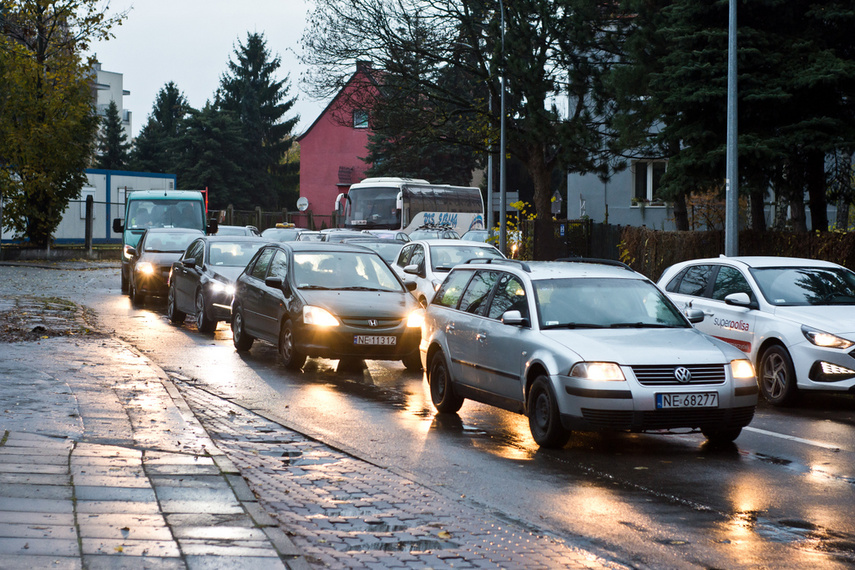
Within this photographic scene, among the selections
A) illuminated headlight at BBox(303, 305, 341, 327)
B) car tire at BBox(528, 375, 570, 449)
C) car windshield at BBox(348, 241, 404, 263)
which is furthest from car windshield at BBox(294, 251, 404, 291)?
car windshield at BBox(348, 241, 404, 263)

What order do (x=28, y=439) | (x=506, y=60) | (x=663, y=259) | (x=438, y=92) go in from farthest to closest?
(x=438, y=92)
(x=506, y=60)
(x=663, y=259)
(x=28, y=439)

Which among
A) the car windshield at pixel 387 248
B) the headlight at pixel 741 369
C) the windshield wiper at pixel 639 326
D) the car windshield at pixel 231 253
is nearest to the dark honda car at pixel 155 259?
the car windshield at pixel 387 248

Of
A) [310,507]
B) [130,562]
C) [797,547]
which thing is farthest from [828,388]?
[130,562]

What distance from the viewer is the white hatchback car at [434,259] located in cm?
1989

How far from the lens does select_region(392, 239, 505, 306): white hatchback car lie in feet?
65.3

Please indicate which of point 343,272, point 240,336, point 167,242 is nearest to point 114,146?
point 167,242

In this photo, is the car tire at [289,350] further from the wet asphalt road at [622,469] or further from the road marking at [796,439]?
the road marking at [796,439]

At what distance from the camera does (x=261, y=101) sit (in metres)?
92.1

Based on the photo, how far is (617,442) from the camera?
370 inches

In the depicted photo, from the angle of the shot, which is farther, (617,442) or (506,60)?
(506,60)

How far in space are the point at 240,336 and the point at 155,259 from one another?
9468 mm

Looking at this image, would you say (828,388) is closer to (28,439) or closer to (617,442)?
(617,442)

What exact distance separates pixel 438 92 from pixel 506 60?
6.60 meters

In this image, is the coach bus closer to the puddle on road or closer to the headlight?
Answer: the headlight
